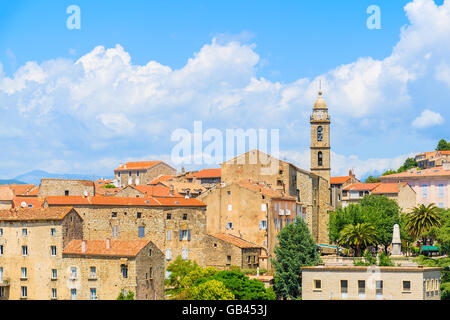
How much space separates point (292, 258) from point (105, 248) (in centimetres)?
1746

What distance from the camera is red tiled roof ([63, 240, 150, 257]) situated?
194 ft

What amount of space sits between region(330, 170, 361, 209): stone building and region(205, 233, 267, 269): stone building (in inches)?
1431

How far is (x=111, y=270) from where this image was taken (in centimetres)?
5881

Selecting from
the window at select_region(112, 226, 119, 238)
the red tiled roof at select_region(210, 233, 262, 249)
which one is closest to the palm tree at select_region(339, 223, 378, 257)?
the red tiled roof at select_region(210, 233, 262, 249)

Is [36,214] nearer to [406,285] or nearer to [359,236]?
[406,285]

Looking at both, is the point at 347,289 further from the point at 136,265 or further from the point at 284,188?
the point at 284,188

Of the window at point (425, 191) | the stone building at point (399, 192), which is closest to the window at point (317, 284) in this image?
the stone building at point (399, 192)

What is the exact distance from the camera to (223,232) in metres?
77.8

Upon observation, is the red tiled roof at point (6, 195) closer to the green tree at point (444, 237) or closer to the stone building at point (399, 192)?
the green tree at point (444, 237)

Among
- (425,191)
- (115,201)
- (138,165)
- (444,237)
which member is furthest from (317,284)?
(138,165)

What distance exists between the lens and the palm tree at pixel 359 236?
244 ft

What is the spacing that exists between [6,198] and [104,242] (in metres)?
19.8

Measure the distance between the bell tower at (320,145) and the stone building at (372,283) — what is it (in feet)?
144
